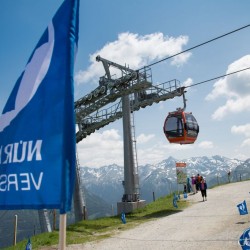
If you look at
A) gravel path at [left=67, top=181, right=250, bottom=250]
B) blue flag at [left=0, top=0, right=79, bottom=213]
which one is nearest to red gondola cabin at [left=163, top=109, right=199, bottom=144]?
gravel path at [left=67, top=181, right=250, bottom=250]

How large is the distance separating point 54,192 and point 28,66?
1929mm

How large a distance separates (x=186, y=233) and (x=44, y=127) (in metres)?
14.8

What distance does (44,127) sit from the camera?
14.0ft

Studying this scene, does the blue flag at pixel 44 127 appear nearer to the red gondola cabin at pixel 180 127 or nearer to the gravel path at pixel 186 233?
the gravel path at pixel 186 233

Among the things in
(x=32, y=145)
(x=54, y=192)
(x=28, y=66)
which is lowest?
(x=54, y=192)

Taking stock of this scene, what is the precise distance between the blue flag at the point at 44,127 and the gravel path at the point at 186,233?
1124 centimetres

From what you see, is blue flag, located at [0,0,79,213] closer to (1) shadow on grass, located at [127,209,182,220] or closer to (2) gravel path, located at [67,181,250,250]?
(2) gravel path, located at [67,181,250,250]

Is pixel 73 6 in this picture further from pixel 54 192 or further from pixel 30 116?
pixel 54 192

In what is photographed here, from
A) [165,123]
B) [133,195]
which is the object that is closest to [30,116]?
[165,123]

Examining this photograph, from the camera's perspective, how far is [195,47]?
39.2 feet

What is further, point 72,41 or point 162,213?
point 162,213

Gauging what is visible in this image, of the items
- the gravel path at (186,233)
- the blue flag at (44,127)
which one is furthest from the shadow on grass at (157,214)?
the blue flag at (44,127)

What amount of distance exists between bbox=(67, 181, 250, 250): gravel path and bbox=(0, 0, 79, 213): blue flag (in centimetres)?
1124

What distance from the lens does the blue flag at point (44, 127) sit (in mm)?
3982
